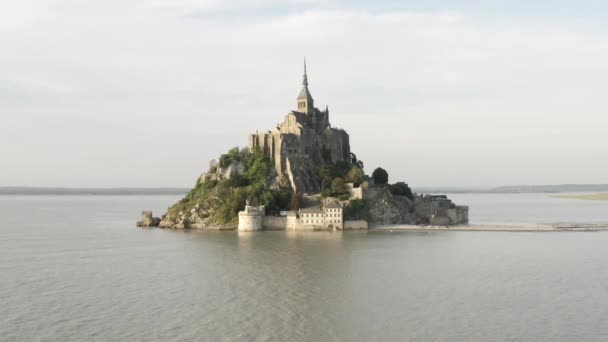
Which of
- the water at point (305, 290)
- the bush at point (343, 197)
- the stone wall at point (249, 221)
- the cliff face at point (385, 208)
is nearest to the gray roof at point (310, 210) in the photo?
the bush at point (343, 197)

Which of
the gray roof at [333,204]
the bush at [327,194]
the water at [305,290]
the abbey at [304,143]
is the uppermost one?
the abbey at [304,143]

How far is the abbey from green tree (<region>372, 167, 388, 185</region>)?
650 centimetres

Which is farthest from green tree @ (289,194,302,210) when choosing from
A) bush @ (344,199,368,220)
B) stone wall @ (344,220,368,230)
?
stone wall @ (344,220,368,230)

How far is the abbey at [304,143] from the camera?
76.6 m

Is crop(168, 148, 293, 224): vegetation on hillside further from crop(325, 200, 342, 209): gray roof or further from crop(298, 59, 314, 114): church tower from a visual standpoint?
crop(298, 59, 314, 114): church tower

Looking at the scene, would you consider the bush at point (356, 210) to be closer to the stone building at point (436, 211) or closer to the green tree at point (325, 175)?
the green tree at point (325, 175)

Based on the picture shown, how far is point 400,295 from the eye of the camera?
34.2 metres

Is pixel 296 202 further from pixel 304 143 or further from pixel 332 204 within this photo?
pixel 304 143

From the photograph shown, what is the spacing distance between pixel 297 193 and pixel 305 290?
3736 centimetres

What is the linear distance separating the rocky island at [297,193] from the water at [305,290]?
30.1 feet

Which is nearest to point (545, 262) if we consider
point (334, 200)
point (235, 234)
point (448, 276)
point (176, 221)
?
point (448, 276)

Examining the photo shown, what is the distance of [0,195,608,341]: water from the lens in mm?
27078

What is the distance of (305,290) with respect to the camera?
35.6 metres

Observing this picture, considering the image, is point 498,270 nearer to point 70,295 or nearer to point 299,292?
point 299,292
